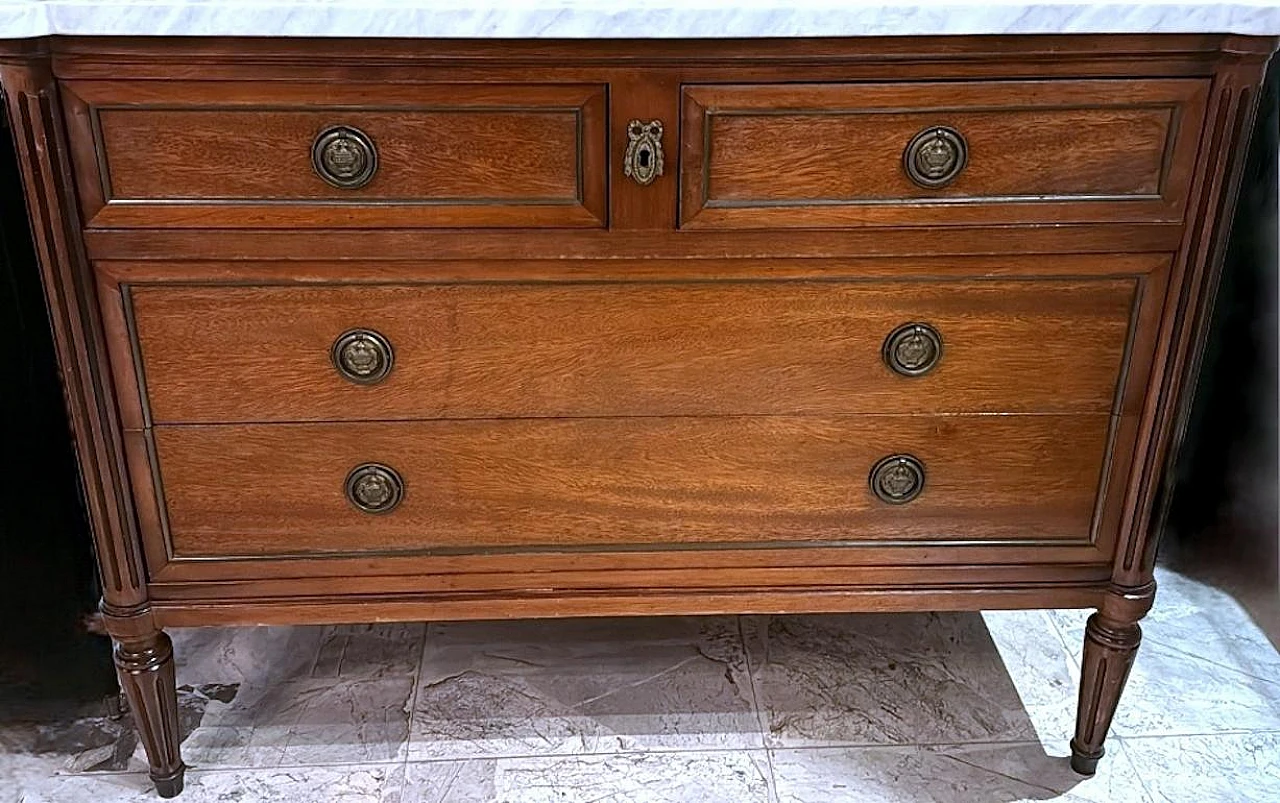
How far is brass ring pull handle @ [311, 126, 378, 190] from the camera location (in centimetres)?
110

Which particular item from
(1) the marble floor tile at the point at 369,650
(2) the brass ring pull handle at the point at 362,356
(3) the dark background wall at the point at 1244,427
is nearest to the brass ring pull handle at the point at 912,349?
(2) the brass ring pull handle at the point at 362,356

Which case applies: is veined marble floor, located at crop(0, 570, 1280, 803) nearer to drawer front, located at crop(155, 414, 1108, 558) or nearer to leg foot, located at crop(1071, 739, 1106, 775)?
leg foot, located at crop(1071, 739, 1106, 775)

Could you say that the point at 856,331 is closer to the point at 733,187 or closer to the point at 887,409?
the point at 887,409

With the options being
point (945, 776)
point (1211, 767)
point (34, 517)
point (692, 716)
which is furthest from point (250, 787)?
point (1211, 767)

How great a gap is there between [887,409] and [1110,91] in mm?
387

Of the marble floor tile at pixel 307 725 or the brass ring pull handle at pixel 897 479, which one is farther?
the marble floor tile at pixel 307 725

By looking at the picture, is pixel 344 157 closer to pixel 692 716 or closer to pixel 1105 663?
pixel 692 716

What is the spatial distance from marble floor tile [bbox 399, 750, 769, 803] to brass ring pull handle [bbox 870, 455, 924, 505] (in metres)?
0.43

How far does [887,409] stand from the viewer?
1269 millimetres

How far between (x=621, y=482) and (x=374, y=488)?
27 centimetres

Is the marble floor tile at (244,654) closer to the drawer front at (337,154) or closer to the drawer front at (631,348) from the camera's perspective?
the drawer front at (631,348)

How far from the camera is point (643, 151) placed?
3.63ft

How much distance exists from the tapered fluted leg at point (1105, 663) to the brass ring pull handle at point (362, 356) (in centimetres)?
88

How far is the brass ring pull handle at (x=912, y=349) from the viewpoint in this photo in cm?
122
